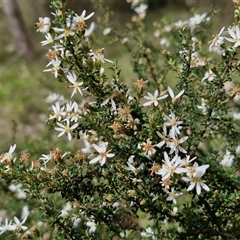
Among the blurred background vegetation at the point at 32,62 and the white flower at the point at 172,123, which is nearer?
the white flower at the point at 172,123

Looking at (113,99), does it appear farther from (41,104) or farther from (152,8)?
(152,8)

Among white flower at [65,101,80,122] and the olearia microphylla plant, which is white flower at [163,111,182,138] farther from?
white flower at [65,101,80,122]

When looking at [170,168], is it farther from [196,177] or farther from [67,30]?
[67,30]

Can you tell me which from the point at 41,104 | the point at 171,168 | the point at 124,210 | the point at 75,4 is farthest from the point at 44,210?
the point at 75,4

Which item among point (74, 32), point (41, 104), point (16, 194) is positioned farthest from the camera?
point (41, 104)

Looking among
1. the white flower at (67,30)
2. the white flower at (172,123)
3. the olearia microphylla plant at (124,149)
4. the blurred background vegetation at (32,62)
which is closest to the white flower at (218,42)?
the olearia microphylla plant at (124,149)

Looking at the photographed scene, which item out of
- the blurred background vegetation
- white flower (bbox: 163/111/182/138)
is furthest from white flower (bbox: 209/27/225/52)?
the blurred background vegetation

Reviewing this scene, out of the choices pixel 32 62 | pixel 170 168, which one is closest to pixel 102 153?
pixel 170 168

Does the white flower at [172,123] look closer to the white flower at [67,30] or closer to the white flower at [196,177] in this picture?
the white flower at [196,177]

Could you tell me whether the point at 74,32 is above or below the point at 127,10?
above
